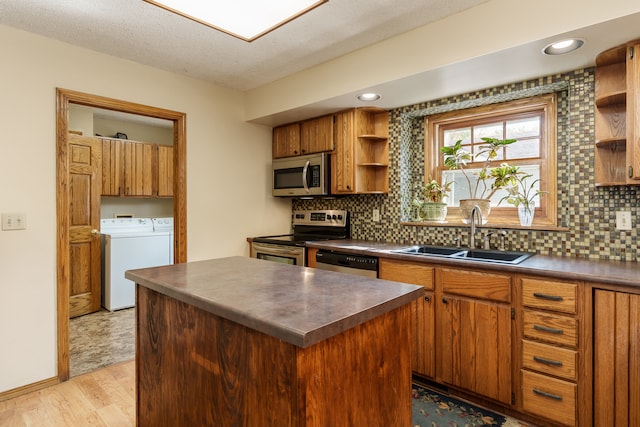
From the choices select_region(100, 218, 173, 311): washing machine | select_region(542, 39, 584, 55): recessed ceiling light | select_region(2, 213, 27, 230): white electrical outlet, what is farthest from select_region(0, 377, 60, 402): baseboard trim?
select_region(542, 39, 584, 55): recessed ceiling light

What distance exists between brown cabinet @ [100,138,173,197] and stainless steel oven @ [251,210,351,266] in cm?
208

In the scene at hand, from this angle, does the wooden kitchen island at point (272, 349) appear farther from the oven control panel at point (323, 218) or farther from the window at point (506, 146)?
the oven control panel at point (323, 218)

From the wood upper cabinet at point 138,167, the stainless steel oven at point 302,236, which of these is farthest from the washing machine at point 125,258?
the stainless steel oven at point 302,236

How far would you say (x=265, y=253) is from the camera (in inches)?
139

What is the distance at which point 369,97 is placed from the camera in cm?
285

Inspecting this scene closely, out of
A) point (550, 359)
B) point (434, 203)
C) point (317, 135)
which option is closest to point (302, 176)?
point (317, 135)

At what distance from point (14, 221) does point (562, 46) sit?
Answer: 349cm

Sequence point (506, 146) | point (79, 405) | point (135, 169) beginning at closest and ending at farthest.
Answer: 1. point (79, 405)
2. point (506, 146)
3. point (135, 169)

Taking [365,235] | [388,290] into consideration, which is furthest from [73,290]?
[388,290]

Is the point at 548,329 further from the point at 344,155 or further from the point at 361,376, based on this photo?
the point at 344,155

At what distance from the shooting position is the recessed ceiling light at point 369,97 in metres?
2.77

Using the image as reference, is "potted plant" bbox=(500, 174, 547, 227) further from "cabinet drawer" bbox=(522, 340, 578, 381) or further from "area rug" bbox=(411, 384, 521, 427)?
"area rug" bbox=(411, 384, 521, 427)

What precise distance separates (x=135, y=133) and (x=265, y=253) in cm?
315

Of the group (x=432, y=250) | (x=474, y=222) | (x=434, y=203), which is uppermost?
(x=434, y=203)
